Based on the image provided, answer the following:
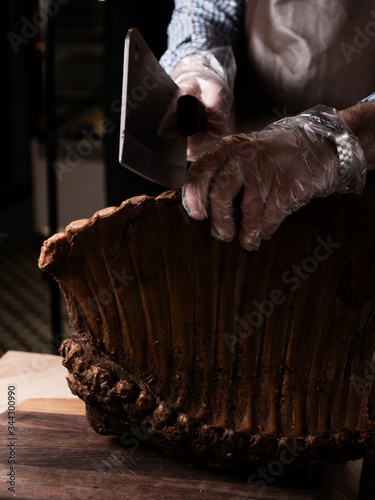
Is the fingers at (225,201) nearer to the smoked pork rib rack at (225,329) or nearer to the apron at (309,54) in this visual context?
the smoked pork rib rack at (225,329)

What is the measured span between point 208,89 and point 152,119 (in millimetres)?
346

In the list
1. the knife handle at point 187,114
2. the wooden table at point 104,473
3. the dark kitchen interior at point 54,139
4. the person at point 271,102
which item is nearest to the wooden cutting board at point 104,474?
the wooden table at point 104,473

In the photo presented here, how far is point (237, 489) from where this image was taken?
1.16 m

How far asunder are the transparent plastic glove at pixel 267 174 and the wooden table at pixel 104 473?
525 mm

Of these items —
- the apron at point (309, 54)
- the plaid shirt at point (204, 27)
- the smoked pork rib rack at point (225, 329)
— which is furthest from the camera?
the plaid shirt at point (204, 27)

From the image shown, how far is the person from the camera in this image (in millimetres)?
973

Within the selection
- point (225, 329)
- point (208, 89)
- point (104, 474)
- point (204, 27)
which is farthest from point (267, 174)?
point (204, 27)

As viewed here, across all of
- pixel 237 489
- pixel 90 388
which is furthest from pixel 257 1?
pixel 237 489

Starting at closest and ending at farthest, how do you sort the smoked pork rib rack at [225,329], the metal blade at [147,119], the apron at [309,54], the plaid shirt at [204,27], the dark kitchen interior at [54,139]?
the metal blade at [147,119], the smoked pork rib rack at [225,329], the apron at [309,54], the plaid shirt at [204,27], the dark kitchen interior at [54,139]

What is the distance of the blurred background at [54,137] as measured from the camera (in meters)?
2.24

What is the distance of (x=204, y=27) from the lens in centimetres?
162

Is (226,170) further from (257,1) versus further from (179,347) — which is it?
(257,1)

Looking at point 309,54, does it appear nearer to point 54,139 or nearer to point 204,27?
point 204,27

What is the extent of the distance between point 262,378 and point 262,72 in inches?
31.5
